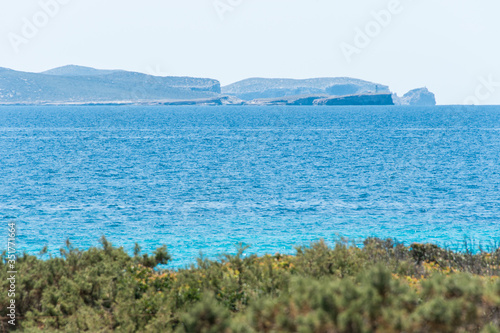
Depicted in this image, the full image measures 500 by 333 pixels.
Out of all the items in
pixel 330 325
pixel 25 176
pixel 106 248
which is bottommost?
pixel 25 176

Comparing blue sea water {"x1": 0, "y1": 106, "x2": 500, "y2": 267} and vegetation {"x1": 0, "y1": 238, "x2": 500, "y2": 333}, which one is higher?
vegetation {"x1": 0, "y1": 238, "x2": 500, "y2": 333}

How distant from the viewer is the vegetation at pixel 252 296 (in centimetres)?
430

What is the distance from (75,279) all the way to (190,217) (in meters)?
17.4

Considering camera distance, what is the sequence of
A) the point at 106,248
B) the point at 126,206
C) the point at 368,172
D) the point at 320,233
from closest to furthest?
1. the point at 106,248
2. the point at 320,233
3. the point at 126,206
4. the point at 368,172

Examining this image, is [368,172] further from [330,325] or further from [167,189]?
[330,325]

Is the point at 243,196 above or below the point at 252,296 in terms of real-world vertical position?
below

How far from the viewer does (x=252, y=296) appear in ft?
23.3

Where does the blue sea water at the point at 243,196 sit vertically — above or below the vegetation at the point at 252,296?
below

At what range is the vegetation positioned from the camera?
4305 mm

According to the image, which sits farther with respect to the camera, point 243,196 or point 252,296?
point 243,196

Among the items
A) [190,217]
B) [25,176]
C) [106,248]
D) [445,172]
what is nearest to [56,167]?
[25,176]

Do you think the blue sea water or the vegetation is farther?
the blue sea water

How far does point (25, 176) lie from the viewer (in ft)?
132

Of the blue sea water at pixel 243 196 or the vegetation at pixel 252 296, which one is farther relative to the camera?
the blue sea water at pixel 243 196
